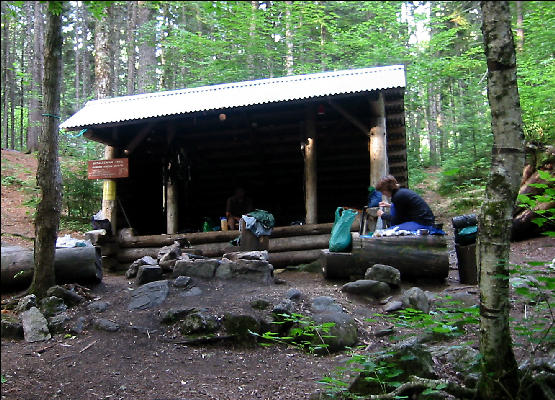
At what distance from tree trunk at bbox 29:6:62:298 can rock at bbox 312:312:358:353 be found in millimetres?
3891

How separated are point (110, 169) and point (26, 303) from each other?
14.2ft

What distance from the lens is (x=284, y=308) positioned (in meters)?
5.40

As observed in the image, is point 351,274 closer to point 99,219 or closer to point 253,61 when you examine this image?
point 99,219

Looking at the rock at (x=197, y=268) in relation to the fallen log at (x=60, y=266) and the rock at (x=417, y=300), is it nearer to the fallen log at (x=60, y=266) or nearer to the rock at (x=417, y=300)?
the fallen log at (x=60, y=266)

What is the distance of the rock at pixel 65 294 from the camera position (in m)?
6.03

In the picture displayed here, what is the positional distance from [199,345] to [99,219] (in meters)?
5.55

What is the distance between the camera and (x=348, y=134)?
11.2 m

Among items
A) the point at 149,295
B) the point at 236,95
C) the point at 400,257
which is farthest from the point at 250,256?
the point at 236,95

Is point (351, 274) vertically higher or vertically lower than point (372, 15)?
lower

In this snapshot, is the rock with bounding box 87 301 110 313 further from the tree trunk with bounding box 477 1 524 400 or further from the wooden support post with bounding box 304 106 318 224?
the tree trunk with bounding box 477 1 524 400

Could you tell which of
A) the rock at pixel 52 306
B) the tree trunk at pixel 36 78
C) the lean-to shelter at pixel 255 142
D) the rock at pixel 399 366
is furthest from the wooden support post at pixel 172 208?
the tree trunk at pixel 36 78

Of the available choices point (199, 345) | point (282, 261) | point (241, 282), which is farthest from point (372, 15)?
point (199, 345)

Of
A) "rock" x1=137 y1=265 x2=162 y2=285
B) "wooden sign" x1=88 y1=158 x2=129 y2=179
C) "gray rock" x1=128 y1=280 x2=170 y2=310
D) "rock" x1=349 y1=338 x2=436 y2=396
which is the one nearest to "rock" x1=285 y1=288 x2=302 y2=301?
"gray rock" x1=128 y1=280 x2=170 y2=310

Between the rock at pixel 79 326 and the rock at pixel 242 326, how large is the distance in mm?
1854
